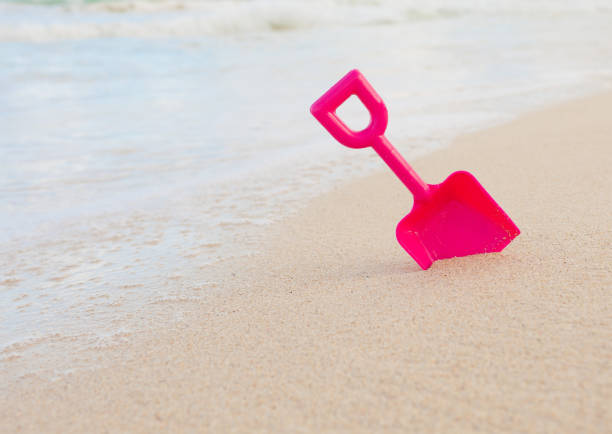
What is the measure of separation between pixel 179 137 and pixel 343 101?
2028mm

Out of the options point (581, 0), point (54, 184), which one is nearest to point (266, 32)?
point (581, 0)

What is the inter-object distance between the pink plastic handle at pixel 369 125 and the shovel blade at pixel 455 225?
0.04 meters

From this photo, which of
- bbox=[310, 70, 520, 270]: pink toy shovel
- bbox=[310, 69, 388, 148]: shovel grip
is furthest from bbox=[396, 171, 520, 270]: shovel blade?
bbox=[310, 69, 388, 148]: shovel grip

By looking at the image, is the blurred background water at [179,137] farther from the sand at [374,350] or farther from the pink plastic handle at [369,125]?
the pink plastic handle at [369,125]

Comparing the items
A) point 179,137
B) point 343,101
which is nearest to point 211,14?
point 179,137

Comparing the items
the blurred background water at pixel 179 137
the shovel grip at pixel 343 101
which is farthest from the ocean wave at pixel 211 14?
the shovel grip at pixel 343 101

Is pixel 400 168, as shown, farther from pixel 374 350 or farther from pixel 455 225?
pixel 374 350

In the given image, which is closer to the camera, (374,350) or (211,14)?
(374,350)

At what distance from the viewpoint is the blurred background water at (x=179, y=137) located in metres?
1.55

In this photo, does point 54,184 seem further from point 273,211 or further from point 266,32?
point 266,32

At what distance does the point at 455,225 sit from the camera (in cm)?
139

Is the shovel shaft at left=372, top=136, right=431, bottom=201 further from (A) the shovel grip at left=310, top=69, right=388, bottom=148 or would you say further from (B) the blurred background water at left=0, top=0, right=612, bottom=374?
(B) the blurred background water at left=0, top=0, right=612, bottom=374

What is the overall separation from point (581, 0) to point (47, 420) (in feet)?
42.7

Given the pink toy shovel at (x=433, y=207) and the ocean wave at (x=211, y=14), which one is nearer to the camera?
the pink toy shovel at (x=433, y=207)
